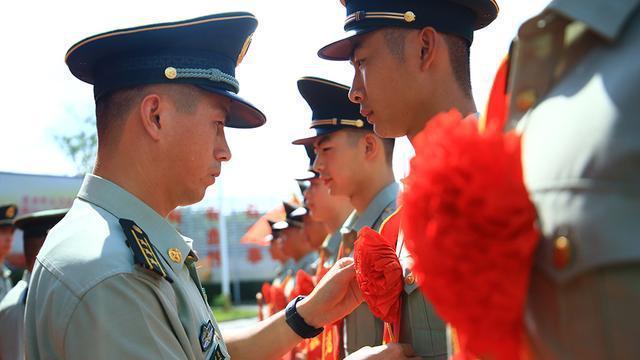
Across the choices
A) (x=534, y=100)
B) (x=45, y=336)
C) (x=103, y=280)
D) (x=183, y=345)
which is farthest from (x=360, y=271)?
(x=534, y=100)

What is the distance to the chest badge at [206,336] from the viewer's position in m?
2.34

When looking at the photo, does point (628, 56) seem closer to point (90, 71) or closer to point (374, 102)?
point (374, 102)

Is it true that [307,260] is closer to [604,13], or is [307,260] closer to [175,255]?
[175,255]

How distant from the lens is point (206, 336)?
7.81 ft

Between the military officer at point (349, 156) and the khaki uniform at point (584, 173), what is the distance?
10.4 ft

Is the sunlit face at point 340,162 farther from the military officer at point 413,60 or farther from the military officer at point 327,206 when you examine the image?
the military officer at point 413,60

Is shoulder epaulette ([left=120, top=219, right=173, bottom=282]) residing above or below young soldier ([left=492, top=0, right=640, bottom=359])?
below

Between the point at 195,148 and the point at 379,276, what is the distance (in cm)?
93

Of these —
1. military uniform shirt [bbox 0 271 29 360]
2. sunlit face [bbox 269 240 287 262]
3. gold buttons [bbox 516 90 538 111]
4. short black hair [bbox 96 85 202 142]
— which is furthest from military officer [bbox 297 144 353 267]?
sunlit face [bbox 269 240 287 262]

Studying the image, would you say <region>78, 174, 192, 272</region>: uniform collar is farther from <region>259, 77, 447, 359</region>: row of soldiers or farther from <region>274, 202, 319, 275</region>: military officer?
<region>274, 202, 319, 275</region>: military officer

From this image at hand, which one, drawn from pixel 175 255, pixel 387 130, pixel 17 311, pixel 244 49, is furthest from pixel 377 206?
pixel 17 311

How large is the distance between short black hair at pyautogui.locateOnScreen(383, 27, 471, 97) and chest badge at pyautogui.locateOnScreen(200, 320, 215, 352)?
52.5 inches

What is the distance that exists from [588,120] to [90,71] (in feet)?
7.52

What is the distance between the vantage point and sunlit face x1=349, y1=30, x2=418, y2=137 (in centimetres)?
255
